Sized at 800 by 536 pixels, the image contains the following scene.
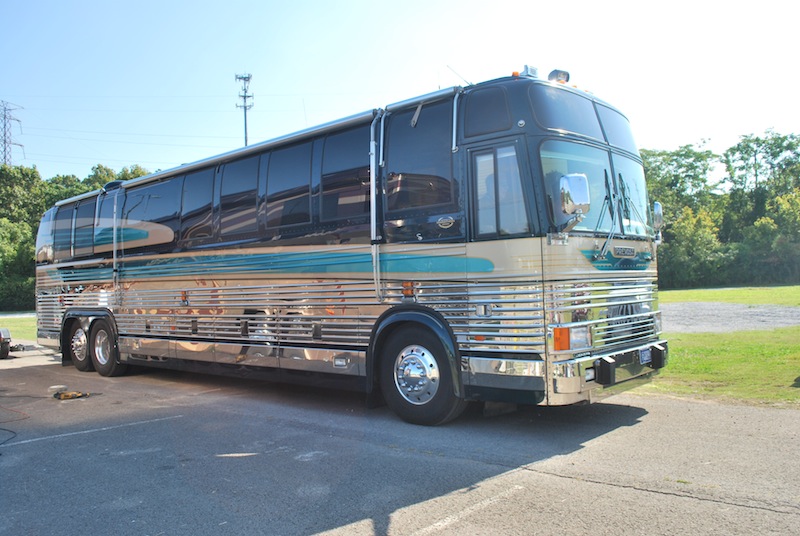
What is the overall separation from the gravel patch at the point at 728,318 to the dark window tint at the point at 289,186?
1116 centimetres

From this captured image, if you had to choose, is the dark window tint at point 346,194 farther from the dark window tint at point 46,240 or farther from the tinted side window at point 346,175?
the dark window tint at point 46,240

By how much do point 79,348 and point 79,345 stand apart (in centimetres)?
7

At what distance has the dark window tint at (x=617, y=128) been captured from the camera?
281 inches

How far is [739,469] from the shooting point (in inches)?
198

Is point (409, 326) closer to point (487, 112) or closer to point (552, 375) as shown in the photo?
point (552, 375)

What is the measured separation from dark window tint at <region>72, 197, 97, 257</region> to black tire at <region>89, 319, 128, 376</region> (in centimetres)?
171

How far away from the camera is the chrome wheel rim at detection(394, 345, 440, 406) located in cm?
676

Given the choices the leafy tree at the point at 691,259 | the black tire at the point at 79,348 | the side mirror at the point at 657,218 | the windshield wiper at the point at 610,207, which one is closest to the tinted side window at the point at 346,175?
the windshield wiper at the point at 610,207

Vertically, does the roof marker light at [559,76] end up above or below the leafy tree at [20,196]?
below

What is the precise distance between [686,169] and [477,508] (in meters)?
74.8

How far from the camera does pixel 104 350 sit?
12625 millimetres

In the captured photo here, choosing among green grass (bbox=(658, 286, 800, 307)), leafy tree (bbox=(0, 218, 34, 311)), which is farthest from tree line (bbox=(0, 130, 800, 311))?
green grass (bbox=(658, 286, 800, 307))

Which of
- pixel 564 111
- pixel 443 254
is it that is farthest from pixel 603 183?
Result: pixel 443 254

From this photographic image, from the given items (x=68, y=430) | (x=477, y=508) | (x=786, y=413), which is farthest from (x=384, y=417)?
(x=786, y=413)
